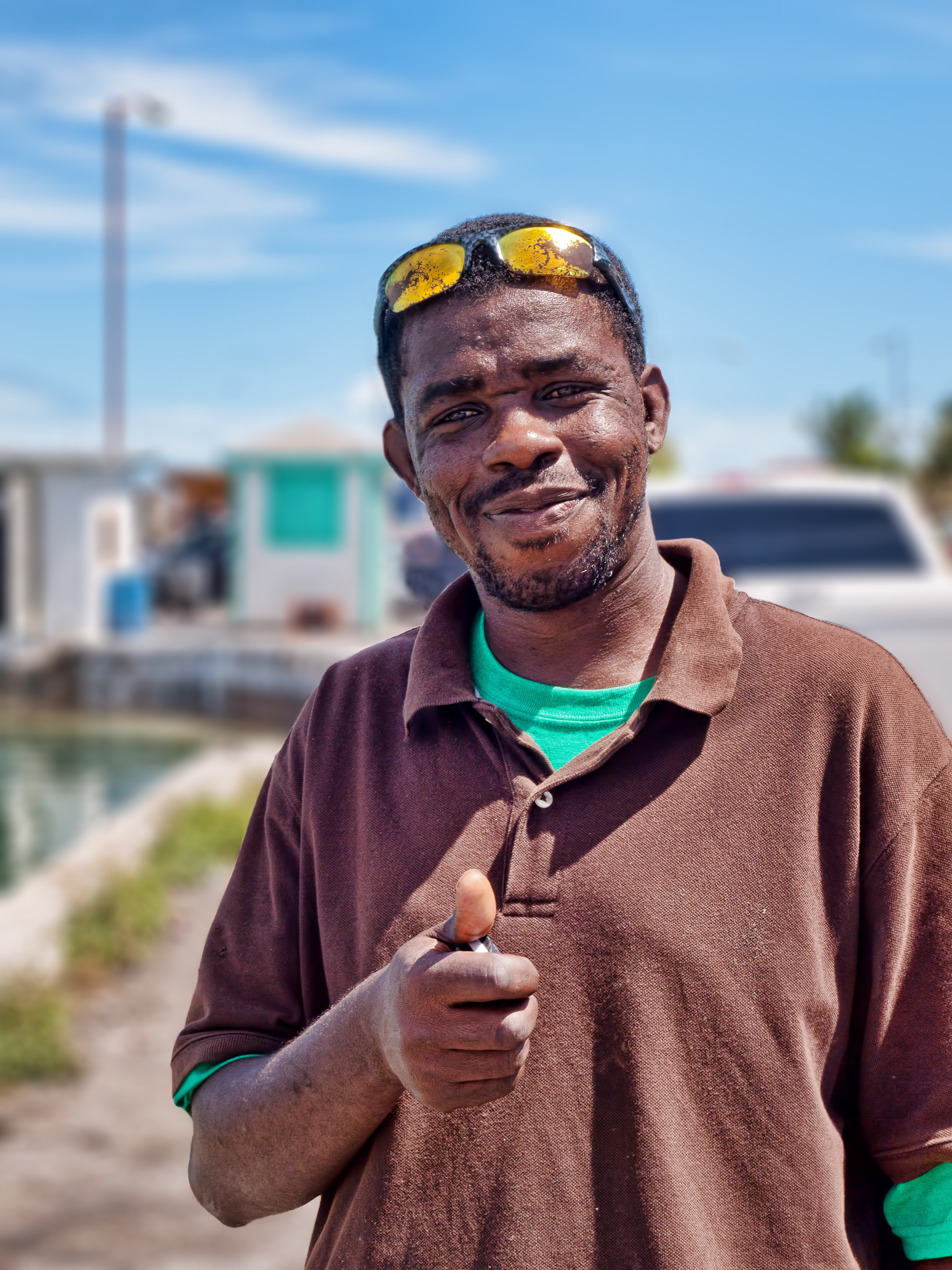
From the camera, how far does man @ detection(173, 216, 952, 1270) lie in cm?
148

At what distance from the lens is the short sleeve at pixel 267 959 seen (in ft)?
5.73

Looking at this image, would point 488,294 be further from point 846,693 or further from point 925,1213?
point 925,1213

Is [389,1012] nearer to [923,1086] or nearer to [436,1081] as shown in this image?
[436,1081]

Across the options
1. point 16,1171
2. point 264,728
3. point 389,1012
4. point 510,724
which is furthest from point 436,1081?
point 264,728

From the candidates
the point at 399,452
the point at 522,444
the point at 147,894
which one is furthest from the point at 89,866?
the point at 522,444

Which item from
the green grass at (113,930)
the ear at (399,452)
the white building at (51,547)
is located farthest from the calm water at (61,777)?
the ear at (399,452)

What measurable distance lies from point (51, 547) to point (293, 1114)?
2249 centimetres

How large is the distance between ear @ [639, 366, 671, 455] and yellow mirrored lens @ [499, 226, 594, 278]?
166 mm

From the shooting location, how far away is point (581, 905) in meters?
1.50

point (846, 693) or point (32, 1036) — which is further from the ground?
point (846, 693)

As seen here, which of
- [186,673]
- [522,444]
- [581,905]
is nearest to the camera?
[581,905]

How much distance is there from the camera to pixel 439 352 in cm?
166

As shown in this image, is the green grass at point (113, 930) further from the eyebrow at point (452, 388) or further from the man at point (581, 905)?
the eyebrow at point (452, 388)

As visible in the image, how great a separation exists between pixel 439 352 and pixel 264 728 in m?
18.6
